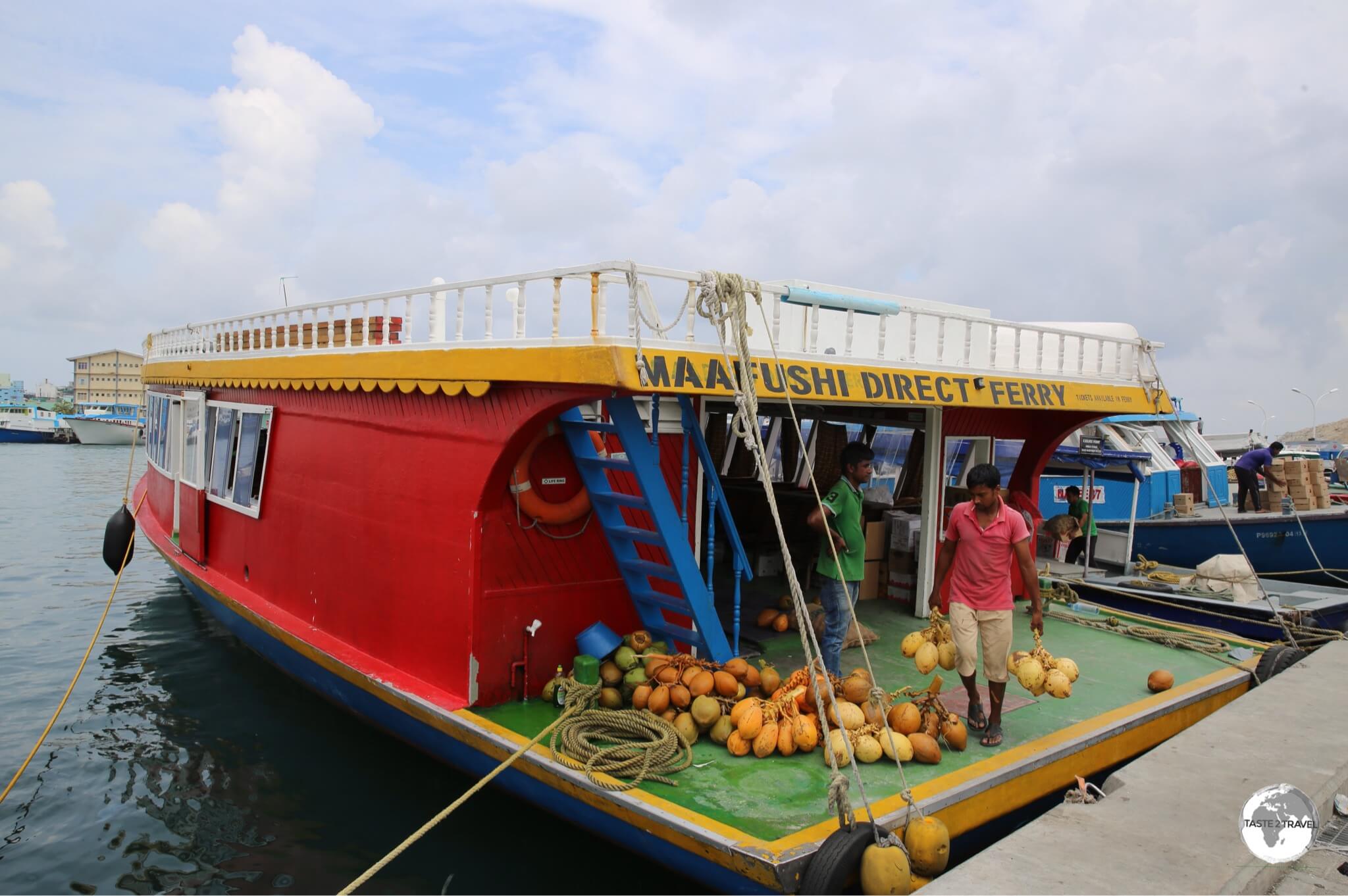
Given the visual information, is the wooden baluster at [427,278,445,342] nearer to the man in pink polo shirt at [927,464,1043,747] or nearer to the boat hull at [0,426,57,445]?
the man in pink polo shirt at [927,464,1043,747]

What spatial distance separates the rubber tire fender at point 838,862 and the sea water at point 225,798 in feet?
5.13

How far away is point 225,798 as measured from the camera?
6.57 metres

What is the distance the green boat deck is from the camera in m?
4.44

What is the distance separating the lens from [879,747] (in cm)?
495

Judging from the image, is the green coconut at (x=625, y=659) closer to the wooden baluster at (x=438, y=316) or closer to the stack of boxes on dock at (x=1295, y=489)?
the wooden baluster at (x=438, y=316)

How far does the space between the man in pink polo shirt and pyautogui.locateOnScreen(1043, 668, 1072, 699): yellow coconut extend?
0.30 metres

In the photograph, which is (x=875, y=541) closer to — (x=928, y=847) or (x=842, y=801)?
(x=928, y=847)

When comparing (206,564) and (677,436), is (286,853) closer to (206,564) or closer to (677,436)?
(677,436)

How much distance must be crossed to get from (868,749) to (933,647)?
87 cm

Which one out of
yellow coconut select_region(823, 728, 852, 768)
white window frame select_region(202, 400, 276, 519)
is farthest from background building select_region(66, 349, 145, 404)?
yellow coconut select_region(823, 728, 852, 768)

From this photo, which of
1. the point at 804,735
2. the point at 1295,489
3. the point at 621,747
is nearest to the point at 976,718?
the point at 804,735

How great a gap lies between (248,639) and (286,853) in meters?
3.64

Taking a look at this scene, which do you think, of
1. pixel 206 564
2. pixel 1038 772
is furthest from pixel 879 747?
pixel 206 564

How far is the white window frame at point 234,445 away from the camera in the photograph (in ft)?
28.7
